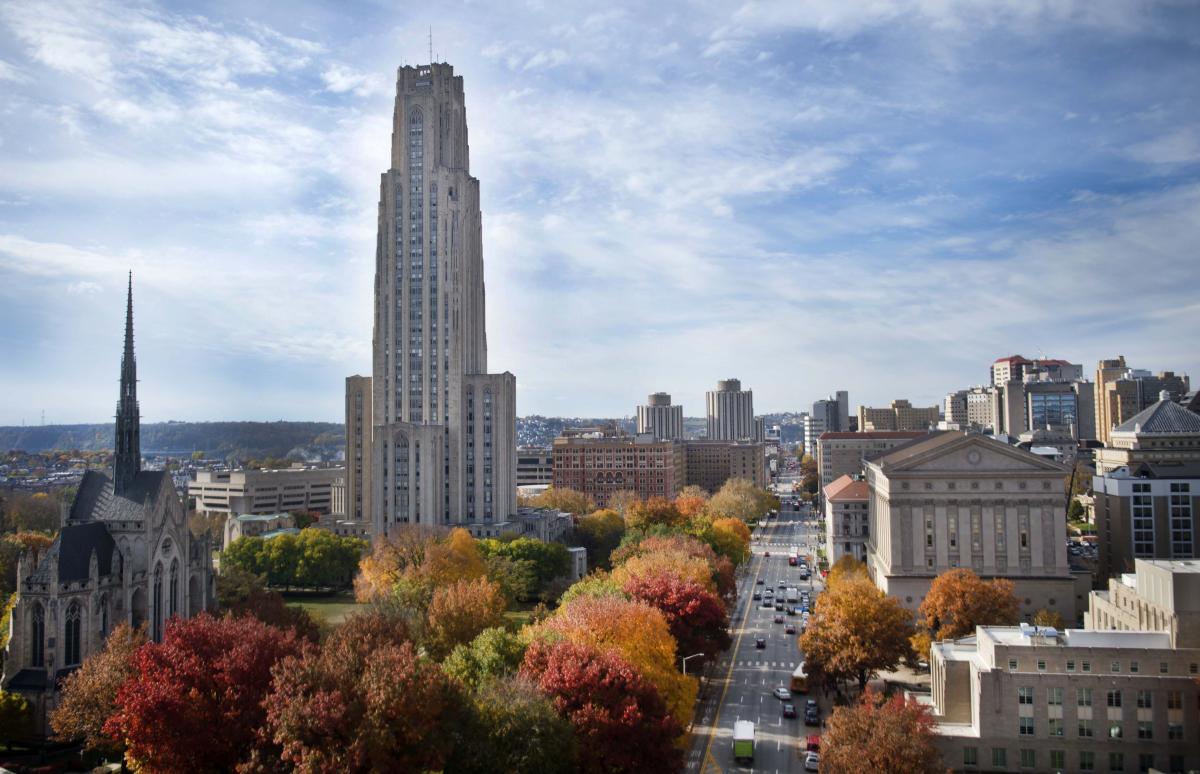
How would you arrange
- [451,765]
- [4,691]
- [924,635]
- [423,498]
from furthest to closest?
[423,498], [924,635], [4,691], [451,765]

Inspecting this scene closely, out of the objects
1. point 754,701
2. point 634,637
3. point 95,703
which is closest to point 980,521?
point 754,701

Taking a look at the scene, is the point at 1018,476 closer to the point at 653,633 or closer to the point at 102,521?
the point at 653,633

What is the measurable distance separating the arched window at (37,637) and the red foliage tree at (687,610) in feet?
152

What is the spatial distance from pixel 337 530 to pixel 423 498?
1646 centimetres

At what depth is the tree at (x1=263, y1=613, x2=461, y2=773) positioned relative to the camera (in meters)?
40.5

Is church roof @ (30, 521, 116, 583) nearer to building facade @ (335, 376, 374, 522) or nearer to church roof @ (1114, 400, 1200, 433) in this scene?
building facade @ (335, 376, 374, 522)

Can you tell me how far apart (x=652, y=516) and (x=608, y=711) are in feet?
345

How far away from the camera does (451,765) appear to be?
44.2 m

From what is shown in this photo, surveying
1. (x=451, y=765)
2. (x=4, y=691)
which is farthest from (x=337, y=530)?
(x=451, y=765)

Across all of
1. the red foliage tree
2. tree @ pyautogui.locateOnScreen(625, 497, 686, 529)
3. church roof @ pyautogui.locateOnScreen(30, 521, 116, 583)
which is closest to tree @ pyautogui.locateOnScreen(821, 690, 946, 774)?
the red foliage tree

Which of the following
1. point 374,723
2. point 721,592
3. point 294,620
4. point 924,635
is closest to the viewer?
point 374,723

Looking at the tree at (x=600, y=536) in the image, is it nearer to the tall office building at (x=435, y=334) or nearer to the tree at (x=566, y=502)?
A: the tall office building at (x=435, y=334)

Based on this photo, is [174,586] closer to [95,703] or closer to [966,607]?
[95,703]

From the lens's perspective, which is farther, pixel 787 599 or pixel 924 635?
pixel 787 599
